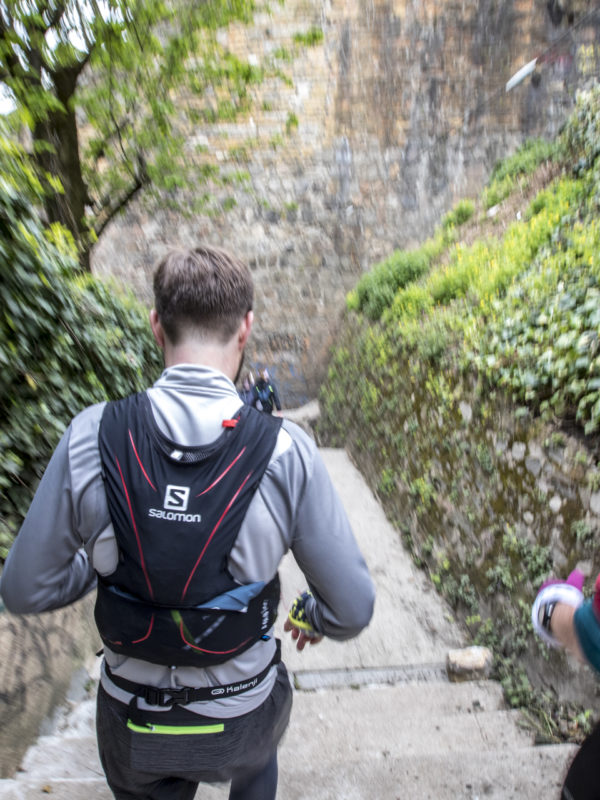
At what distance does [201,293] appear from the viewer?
1.04 metres

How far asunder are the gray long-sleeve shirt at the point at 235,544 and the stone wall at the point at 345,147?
7.48 metres

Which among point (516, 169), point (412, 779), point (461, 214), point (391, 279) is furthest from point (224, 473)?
point (516, 169)

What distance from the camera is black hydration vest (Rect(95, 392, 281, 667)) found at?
96cm

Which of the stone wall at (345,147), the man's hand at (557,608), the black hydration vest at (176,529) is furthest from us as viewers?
the stone wall at (345,147)

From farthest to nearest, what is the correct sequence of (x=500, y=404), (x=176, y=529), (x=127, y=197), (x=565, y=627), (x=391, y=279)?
(x=127, y=197)
(x=391, y=279)
(x=500, y=404)
(x=565, y=627)
(x=176, y=529)

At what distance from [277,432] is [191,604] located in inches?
14.0

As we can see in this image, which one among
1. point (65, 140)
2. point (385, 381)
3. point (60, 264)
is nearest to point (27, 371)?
point (60, 264)

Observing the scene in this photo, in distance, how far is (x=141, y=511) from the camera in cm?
95

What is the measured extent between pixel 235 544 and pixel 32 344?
1.75m

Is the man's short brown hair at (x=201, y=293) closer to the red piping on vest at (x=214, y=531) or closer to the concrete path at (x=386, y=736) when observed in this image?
the red piping on vest at (x=214, y=531)

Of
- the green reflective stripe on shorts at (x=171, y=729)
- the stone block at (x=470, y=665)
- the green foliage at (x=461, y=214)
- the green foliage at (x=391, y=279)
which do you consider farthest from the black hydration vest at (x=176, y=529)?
the green foliage at (x=461, y=214)

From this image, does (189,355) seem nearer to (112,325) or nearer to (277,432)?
(277,432)

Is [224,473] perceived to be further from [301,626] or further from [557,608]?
[557,608]

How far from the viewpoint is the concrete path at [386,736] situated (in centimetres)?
177
